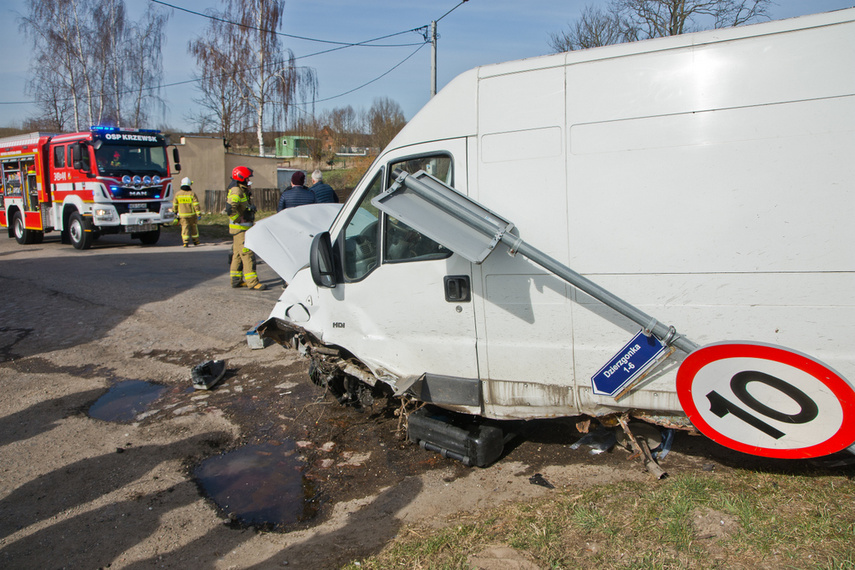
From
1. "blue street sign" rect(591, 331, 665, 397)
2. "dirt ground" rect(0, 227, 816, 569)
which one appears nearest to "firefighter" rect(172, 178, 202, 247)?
"dirt ground" rect(0, 227, 816, 569)

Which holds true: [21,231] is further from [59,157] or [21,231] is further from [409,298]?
[409,298]

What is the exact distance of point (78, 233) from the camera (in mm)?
14992

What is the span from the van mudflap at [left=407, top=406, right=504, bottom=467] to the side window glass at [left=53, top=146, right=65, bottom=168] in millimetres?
14687

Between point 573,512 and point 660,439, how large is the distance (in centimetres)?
97

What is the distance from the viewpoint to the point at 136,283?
32.3ft

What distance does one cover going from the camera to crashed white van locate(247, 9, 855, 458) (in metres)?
2.89

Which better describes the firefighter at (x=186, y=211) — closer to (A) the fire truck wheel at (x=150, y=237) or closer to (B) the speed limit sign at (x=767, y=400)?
(A) the fire truck wheel at (x=150, y=237)

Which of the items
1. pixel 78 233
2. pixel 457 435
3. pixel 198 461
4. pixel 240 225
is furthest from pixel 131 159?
pixel 457 435

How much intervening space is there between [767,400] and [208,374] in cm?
477

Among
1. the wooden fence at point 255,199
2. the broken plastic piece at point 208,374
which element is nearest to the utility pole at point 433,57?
the wooden fence at point 255,199

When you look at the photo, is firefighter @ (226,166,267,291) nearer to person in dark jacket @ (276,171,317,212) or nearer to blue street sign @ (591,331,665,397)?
person in dark jacket @ (276,171,317,212)

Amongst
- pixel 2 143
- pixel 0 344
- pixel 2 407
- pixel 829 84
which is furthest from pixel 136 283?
pixel 2 143

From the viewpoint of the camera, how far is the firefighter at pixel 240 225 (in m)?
9.24

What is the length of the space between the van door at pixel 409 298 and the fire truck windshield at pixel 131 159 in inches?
A: 501
